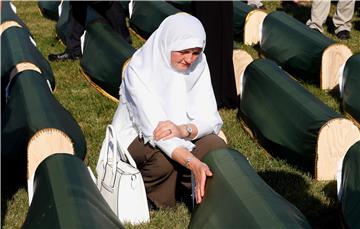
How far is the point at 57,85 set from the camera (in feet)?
24.2

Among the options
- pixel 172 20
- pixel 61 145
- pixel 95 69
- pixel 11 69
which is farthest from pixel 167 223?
pixel 95 69

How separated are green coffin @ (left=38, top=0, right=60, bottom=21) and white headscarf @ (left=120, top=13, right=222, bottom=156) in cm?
631

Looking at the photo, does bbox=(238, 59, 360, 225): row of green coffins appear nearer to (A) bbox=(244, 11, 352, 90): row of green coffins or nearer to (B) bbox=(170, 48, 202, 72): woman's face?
(B) bbox=(170, 48, 202, 72): woman's face

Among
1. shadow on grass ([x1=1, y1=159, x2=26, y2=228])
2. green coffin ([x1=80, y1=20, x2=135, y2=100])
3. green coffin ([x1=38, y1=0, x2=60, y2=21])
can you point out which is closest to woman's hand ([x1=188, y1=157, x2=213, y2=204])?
shadow on grass ([x1=1, y1=159, x2=26, y2=228])

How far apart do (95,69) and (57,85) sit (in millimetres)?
493

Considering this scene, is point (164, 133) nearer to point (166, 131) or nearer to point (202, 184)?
point (166, 131)

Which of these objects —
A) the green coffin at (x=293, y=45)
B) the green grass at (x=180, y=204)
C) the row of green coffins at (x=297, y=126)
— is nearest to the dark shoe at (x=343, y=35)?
the green grass at (x=180, y=204)

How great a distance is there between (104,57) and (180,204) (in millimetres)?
2663

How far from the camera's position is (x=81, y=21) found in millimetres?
8359

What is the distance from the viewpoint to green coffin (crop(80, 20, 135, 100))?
6.58m

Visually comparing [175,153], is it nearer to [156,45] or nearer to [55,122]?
[156,45]

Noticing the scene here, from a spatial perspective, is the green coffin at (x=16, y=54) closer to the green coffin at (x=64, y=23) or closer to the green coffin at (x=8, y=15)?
the green coffin at (x=8, y=15)

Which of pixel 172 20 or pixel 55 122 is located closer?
pixel 172 20

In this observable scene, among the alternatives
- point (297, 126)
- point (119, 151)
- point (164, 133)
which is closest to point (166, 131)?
point (164, 133)
